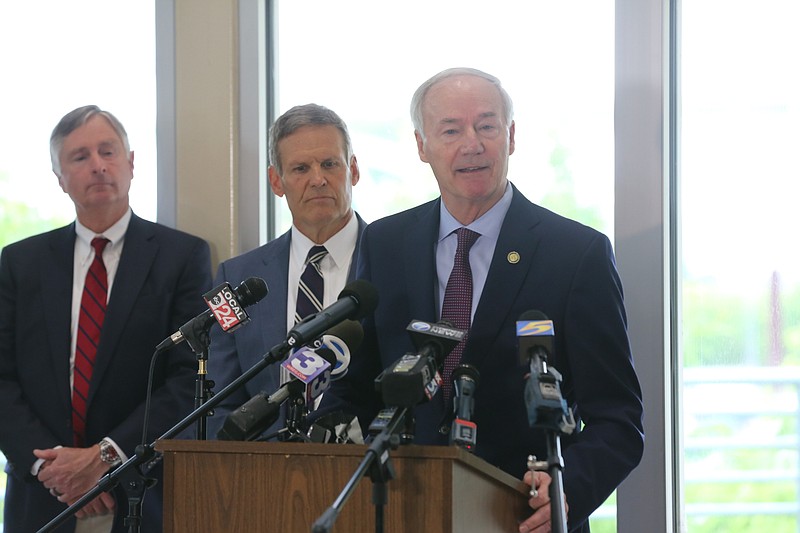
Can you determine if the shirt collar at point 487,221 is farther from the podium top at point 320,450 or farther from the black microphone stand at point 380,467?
the black microphone stand at point 380,467

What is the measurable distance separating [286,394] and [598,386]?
0.85 metres

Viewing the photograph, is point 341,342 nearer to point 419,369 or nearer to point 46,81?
point 419,369

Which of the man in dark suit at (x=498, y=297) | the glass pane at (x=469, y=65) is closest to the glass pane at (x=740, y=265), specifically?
the glass pane at (x=469, y=65)

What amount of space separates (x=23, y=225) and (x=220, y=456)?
2806 millimetres

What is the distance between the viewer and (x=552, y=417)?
1.78m

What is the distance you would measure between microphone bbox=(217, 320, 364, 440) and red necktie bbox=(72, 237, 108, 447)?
1696mm

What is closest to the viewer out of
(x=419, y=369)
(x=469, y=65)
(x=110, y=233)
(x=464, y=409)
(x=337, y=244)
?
(x=419, y=369)

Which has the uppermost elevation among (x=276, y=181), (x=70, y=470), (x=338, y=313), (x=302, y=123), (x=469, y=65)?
(x=469, y=65)

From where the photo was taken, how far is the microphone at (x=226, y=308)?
7.55 feet

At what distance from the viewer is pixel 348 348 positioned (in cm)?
218

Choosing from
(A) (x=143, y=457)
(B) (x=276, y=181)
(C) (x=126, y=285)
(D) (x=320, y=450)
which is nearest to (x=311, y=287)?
(B) (x=276, y=181)

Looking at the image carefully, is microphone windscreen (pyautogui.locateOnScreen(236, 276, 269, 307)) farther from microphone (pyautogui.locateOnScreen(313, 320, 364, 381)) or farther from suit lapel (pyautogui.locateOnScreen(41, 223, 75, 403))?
suit lapel (pyautogui.locateOnScreen(41, 223, 75, 403))

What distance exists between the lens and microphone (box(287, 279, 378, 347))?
6.30 feet

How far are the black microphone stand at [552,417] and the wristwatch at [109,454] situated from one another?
199 centimetres
